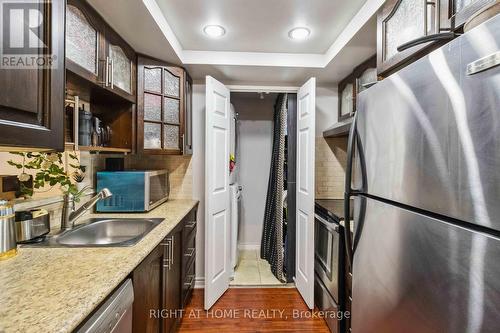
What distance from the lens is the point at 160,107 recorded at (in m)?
2.02

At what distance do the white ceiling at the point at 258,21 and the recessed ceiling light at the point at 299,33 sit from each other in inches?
1.3

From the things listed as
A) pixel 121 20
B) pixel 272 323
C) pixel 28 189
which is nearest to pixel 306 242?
pixel 272 323

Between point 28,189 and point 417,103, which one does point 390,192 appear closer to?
point 417,103

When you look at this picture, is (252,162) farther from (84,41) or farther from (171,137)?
(84,41)

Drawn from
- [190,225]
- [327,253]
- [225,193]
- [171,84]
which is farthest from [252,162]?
[327,253]

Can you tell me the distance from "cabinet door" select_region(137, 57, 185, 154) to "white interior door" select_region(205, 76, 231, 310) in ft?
0.95

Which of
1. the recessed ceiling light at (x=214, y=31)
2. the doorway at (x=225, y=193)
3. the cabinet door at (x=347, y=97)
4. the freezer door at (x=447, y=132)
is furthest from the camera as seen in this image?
the cabinet door at (x=347, y=97)

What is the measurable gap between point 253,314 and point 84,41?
226 centimetres

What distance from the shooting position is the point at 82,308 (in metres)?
0.71

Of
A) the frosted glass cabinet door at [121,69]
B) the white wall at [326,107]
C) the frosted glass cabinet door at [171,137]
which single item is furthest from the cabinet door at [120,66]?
the white wall at [326,107]

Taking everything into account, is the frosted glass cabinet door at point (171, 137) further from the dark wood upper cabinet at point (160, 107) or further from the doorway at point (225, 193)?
the doorway at point (225, 193)

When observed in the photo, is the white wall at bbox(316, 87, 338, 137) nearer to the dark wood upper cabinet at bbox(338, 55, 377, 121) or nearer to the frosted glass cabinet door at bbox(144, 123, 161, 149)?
the dark wood upper cabinet at bbox(338, 55, 377, 121)

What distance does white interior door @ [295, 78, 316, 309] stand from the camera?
2086mm

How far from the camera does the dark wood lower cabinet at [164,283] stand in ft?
3.79
